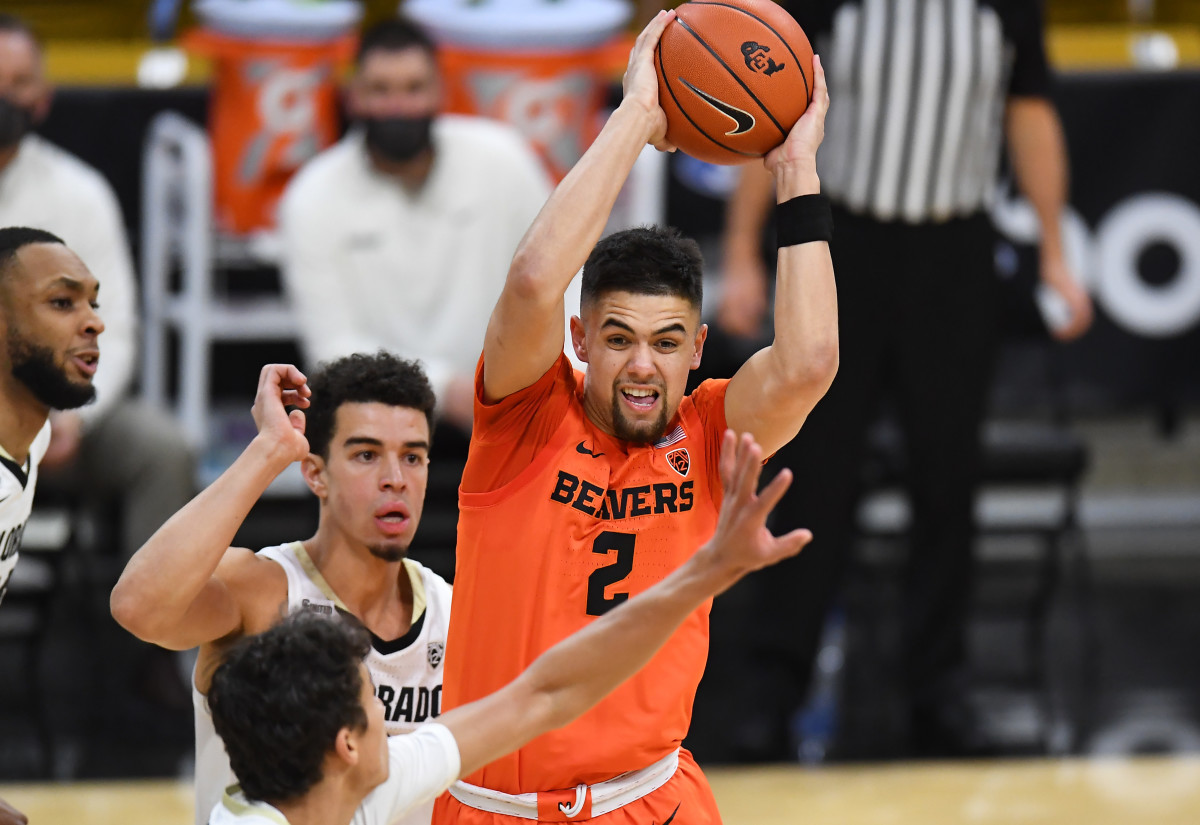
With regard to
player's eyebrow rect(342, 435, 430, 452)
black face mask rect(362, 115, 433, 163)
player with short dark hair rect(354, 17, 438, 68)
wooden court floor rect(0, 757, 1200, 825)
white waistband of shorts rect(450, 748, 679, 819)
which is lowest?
wooden court floor rect(0, 757, 1200, 825)

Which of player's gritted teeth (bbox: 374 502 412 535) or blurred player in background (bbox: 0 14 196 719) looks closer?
player's gritted teeth (bbox: 374 502 412 535)

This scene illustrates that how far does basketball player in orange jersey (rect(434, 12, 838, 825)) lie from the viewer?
11.0 ft

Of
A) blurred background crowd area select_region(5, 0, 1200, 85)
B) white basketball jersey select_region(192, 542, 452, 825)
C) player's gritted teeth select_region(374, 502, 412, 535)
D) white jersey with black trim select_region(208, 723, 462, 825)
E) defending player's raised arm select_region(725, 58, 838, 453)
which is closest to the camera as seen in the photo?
white jersey with black trim select_region(208, 723, 462, 825)

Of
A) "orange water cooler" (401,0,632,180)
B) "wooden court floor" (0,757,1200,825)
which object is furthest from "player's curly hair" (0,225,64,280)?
"orange water cooler" (401,0,632,180)

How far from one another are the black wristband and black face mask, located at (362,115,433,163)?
11.7 feet

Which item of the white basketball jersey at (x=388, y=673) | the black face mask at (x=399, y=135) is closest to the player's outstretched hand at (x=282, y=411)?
the white basketball jersey at (x=388, y=673)

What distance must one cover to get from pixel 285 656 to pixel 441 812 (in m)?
0.81

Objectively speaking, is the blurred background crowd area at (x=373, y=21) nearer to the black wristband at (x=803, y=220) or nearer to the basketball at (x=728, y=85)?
the basketball at (x=728, y=85)

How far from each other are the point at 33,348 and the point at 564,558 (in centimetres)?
119

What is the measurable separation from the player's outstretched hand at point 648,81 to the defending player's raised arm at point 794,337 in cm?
25

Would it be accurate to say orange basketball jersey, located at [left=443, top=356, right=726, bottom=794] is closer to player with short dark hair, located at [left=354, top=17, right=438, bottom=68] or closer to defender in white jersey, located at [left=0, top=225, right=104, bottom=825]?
defender in white jersey, located at [left=0, top=225, right=104, bottom=825]

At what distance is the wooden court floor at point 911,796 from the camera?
543 centimetres

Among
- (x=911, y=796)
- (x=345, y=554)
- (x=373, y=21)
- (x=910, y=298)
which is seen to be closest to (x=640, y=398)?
(x=345, y=554)

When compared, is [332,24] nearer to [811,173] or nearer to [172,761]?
[172,761]
